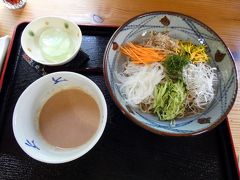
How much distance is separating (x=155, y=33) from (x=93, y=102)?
0.43 metres

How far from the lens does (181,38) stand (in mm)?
1283

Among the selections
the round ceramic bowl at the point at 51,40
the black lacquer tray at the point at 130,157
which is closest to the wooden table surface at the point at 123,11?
the round ceramic bowl at the point at 51,40

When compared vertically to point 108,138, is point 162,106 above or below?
above

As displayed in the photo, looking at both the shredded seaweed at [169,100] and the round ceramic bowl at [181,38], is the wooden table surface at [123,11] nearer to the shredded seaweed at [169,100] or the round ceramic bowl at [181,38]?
the round ceramic bowl at [181,38]

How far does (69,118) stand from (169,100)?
15.8 inches

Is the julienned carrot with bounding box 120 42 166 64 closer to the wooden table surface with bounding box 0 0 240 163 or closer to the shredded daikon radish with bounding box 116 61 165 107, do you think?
the shredded daikon radish with bounding box 116 61 165 107

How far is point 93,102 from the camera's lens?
1.10 m

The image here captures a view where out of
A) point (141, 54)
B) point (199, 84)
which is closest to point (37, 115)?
point (141, 54)

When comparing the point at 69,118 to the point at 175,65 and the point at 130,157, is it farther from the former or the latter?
the point at 175,65

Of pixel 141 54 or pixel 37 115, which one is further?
pixel 141 54

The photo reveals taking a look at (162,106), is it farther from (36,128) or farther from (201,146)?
(36,128)

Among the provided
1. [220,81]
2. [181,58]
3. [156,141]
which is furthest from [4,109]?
[220,81]

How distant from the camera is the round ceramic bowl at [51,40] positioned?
1194 millimetres

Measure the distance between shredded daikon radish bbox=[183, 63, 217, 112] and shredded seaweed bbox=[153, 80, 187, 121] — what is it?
0.12 ft
